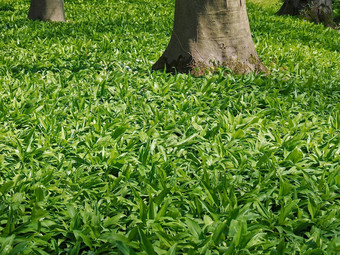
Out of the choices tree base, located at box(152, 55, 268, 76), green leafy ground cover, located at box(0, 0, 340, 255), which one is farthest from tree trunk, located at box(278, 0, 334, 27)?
tree base, located at box(152, 55, 268, 76)

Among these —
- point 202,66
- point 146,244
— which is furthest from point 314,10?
point 146,244

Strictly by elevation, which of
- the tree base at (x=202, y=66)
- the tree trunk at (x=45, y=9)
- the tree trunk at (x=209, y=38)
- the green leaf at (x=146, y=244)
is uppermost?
the tree trunk at (x=45, y=9)

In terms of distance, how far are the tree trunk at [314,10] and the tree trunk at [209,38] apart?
6055mm

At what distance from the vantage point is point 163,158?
2.90 metres

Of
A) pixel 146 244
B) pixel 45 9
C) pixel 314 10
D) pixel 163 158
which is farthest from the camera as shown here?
pixel 314 10

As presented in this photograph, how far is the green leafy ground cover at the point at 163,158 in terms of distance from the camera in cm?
218

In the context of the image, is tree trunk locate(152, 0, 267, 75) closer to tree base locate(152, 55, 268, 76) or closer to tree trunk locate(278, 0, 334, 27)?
tree base locate(152, 55, 268, 76)

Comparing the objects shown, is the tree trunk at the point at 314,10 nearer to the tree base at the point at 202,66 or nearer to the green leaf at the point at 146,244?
the tree base at the point at 202,66

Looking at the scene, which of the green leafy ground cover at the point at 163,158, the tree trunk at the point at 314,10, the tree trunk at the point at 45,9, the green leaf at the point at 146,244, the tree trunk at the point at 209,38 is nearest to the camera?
the green leaf at the point at 146,244

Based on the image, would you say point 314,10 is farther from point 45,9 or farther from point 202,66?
point 202,66

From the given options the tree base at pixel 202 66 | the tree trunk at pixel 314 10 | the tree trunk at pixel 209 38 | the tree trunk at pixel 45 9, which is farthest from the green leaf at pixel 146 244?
the tree trunk at pixel 314 10

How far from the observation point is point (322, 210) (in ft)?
8.02

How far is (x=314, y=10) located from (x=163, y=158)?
28.1ft

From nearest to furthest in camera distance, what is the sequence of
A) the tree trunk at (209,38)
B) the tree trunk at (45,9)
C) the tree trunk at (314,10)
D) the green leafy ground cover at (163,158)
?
the green leafy ground cover at (163,158)
the tree trunk at (209,38)
the tree trunk at (45,9)
the tree trunk at (314,10)
